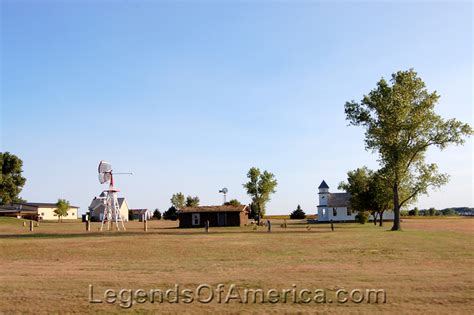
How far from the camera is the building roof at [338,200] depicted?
97688 millimetres

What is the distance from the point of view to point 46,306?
38.7 feet

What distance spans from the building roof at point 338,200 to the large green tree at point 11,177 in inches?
2586

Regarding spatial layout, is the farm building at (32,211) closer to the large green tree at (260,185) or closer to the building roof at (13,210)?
the building roof at (13,210)

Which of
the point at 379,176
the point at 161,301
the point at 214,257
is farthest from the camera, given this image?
the point at 379,176

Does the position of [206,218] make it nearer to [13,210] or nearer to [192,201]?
[192,201]

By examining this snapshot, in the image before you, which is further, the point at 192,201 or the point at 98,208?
the point at 192,201

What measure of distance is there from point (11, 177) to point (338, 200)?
228 feet

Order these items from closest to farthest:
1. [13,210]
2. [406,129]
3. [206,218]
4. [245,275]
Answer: [245,275] → [406,129] → [206,218] → [13,210]

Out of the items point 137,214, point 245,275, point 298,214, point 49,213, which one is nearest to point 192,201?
point 137,214

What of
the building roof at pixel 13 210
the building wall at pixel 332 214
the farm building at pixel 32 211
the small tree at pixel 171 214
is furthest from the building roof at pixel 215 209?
the building roof at pixel 13 210

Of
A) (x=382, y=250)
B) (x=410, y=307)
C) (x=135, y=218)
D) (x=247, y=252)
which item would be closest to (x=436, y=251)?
(x=382, y=250)

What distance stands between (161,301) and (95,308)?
177cm

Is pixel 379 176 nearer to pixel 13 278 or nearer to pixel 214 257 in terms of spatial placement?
pixel 214 257

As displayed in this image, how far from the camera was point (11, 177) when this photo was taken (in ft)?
295
